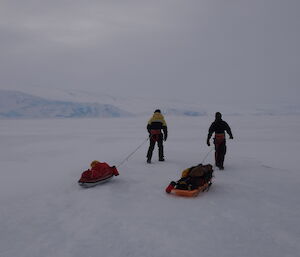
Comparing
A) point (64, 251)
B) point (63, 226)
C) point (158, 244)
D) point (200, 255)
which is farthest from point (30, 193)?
point (200, 255)

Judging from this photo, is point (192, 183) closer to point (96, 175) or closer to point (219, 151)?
point (96, 175)

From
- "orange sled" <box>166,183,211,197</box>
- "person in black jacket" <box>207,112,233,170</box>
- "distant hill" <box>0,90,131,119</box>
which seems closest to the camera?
"orange sled" <box>166,183,211,197</box>

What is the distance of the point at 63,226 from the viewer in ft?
15.2

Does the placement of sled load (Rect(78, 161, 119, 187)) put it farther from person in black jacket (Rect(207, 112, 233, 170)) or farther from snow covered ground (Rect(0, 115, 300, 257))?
person in black jacket (Rect(207, 112, 233, 170))

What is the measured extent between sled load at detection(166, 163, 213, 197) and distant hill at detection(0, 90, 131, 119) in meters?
96.8

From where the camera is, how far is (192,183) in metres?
6.23

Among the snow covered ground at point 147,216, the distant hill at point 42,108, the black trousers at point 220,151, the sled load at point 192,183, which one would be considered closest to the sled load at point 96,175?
the snow covered ground at point 147,216

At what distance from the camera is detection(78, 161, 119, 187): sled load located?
22.3 feet

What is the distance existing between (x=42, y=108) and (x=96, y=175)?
98558mm

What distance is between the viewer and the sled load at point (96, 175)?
6.79 metres

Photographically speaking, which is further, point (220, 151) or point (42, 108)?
point (42, 108)

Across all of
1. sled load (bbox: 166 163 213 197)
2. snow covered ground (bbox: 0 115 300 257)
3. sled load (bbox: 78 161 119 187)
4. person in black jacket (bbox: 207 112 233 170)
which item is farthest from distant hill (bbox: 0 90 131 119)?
sled load (bbox: 166 163 213 197)

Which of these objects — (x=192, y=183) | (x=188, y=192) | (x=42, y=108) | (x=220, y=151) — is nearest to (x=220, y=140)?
(x=220, y=151)

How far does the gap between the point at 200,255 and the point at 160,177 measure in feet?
13.8
